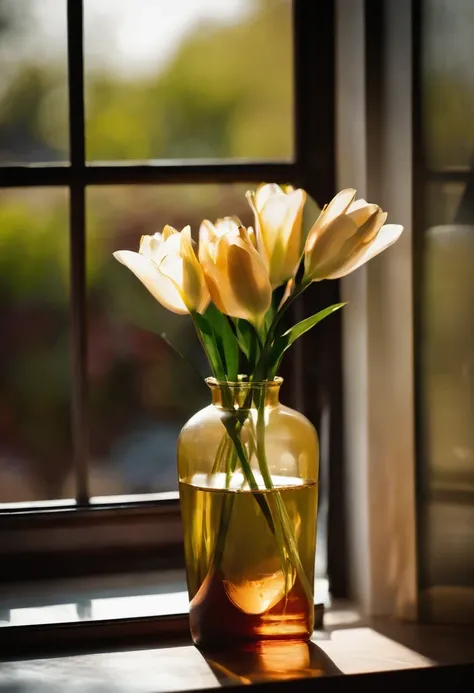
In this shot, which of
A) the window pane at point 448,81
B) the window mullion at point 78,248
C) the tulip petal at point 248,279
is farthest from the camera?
the window mullion at point 78,248

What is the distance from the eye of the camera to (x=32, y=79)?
4.11ft

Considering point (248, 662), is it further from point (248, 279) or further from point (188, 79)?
point (188, 79)

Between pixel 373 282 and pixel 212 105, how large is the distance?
35cm

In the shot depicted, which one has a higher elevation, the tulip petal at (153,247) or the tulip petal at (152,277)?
the tulip petal at (153,247)

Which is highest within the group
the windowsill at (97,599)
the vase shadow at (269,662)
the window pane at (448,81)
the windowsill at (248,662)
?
the window pane at (448,81)

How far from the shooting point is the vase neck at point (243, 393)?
3.36 feet

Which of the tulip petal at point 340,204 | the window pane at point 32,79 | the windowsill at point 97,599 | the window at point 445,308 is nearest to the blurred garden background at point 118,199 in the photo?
the window pane at point 32,79

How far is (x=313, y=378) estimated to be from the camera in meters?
1.30

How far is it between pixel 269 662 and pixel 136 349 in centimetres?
47

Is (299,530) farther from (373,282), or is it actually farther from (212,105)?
(212,105)

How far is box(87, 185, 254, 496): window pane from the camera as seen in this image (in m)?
1.29

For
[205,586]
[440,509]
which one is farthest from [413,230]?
[205,586]

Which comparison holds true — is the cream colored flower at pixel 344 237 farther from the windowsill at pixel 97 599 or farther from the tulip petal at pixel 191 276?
the windowsill at pixel 97 599

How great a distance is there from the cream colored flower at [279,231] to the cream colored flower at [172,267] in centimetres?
7
